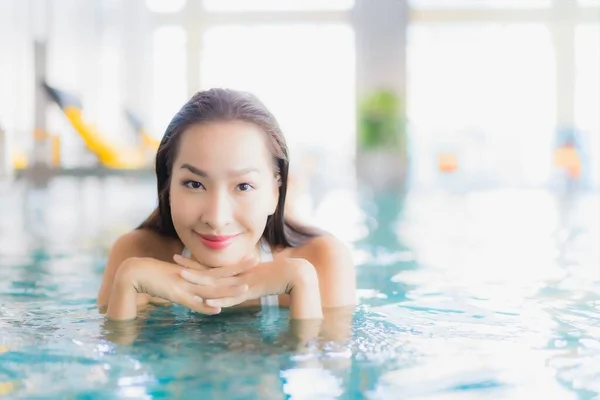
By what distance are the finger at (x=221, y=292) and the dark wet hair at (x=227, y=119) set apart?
0.91 feet

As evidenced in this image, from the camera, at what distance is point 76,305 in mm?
2318

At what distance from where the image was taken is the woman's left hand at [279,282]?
181 cm

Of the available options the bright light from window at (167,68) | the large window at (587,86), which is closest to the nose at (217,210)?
the bright light from window at (167,68)

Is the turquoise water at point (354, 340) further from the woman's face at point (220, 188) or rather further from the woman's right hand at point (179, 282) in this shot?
the woman's face at point (220, 188)

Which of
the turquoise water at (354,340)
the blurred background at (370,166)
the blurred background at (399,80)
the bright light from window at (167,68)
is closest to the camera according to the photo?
the turquoise water at (354,340)

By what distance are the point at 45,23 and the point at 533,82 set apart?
8.07 m

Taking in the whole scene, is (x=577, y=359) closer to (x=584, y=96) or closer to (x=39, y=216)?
(x=39, y=216)

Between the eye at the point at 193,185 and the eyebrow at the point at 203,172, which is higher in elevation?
the eyebrow at the point at 203,172

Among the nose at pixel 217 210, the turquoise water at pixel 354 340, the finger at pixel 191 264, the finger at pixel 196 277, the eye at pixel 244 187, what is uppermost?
the eye at pixel 244 187

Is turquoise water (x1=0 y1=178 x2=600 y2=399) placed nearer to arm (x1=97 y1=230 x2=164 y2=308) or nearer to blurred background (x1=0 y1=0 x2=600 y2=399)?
blurred background (x1=0 y1=0 x2=600 y2=399)

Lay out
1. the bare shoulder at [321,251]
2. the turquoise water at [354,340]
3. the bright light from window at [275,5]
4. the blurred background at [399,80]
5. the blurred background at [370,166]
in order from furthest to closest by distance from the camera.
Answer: the bright light from window at [275,5], the blurred background at [399,80], the bare shoulder at [321,251], the blurred background at [370,166], the turquoise water at [354,340]

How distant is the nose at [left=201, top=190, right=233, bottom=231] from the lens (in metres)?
1.74

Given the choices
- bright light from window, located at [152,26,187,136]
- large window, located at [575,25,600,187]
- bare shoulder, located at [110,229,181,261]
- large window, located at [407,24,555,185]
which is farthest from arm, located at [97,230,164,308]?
large window, located at [575,25,600,187]

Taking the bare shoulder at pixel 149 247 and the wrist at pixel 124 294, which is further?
the bare shoulder at pixel 149 247
